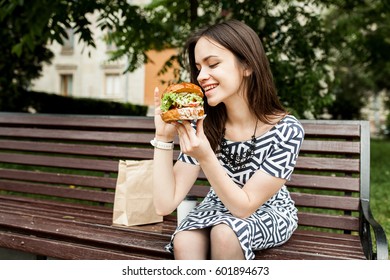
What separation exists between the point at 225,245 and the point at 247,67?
84 centimetres

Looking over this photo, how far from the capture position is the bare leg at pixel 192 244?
7.06ft

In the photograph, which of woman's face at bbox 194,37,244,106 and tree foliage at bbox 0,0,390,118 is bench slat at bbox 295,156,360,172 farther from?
tree foliage at bbox 0,0,390,118

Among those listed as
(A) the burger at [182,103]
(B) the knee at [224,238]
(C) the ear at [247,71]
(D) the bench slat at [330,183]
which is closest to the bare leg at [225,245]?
(B) the knee at [224,238]

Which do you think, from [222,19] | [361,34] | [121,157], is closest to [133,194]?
[121,157]

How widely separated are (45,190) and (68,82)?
29.3m

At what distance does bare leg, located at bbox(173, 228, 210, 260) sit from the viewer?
2.15m

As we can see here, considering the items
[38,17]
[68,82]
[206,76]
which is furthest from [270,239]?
[68,82]

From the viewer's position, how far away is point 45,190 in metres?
3.74

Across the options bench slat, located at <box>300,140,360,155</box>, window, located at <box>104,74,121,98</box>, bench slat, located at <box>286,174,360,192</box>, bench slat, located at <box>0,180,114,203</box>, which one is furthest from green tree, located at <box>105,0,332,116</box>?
window, located at <box>104,74,121,98</box>

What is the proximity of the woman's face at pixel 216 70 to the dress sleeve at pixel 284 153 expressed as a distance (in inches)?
12.9

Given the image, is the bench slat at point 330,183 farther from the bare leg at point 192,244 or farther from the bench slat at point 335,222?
the bare leg at point 192,244
